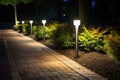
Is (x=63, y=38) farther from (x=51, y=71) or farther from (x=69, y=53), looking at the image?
(x=51, y=71)

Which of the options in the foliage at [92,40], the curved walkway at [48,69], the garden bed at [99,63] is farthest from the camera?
the foliage at [92,40]

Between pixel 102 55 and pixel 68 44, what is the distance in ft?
10.3

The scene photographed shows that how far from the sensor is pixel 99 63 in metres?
11.6

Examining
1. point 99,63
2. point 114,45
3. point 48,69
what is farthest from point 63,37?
point 114,45

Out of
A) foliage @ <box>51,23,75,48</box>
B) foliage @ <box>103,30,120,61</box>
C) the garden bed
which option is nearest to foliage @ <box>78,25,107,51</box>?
the garden bed

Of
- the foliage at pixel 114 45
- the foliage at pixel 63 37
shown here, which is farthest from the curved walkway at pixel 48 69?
the foliage at pixel 63 37

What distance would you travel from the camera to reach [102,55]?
13.3 meters

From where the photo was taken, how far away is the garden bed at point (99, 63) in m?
9.78

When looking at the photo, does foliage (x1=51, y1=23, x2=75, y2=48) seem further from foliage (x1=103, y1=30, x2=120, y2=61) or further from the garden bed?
foliage (x1=103, y1=30, x2=120, y2=61)

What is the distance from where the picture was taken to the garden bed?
32.1 ft

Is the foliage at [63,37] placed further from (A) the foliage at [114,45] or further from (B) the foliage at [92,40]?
(A) the foliage at [114,45]

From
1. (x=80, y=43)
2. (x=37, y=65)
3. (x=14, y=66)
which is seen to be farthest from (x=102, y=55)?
(x=14, y=66)

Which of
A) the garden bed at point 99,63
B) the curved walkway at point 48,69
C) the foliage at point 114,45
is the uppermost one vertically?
the foliage at point 114,45

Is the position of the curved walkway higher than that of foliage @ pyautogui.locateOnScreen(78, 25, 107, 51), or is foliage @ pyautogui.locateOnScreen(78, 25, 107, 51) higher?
foliage @ pyautogui.locateOnScreen(78, 25, 107, 51)
